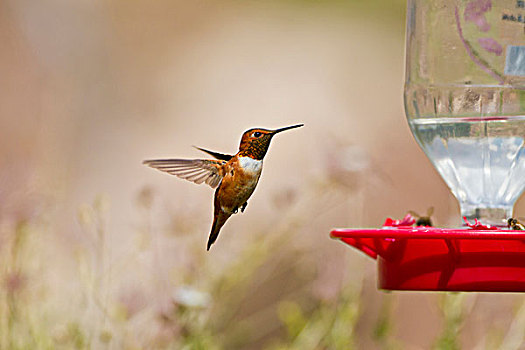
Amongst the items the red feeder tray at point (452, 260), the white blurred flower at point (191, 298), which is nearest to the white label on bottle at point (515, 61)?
the red feeder tray at point (452, 260)

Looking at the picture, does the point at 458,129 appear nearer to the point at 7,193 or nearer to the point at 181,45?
the point at 7,193

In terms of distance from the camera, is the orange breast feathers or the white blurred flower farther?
the white blurred flower

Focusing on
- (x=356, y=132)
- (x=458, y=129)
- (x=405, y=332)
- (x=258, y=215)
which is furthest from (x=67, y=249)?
(x=458, y=129)

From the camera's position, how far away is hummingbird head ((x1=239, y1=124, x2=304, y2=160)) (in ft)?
4.98

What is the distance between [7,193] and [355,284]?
926mm

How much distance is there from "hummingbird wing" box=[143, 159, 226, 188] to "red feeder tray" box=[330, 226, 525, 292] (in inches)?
11.3

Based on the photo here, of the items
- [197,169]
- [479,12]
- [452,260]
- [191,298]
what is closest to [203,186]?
[191,298]

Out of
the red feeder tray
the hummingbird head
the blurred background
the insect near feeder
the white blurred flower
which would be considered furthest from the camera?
the blurred background

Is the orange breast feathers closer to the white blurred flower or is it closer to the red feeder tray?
the red feeder tray

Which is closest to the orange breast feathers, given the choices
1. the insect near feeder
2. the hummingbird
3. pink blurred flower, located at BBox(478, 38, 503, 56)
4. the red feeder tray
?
the hummingbird

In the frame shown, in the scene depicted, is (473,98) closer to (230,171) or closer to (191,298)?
(230,171)

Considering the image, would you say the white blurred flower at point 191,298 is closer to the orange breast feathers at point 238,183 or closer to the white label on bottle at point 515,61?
the orange breast feathers at point 238,183

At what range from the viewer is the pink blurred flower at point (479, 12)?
6.05 ft

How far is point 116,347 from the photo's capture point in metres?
2.39
